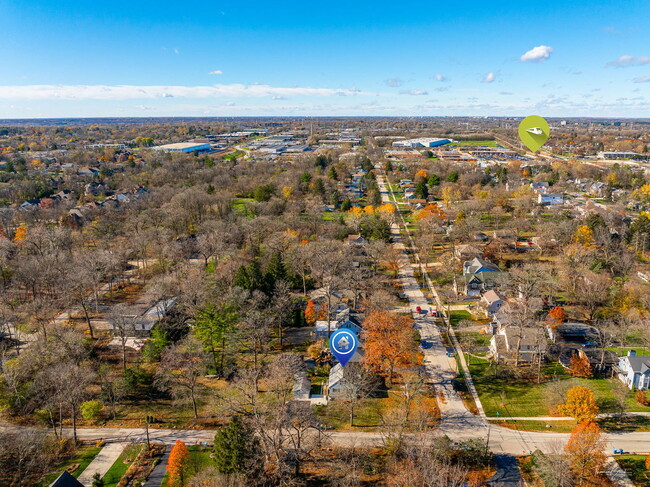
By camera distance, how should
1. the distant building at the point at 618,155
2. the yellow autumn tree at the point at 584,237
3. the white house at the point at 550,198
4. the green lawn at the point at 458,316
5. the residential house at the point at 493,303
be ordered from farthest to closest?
the distant building at the point at 618,155, the white house at the point at 550,198, the yellow autumn tree at the point at 584,237, the residential house at the point at 493,303, the green lawn at the point at 458,316

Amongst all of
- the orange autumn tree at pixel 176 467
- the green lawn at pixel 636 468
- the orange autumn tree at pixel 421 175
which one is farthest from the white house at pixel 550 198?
the orange autumn tree at pixel 176 467

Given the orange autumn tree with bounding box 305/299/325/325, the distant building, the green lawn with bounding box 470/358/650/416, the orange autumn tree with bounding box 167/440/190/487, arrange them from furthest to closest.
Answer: the distant building, the orange autumn tree with bounding box 305/299/325/325, the green lawn with bounding box 470/358/650/416, the orange autumn tree with bounding box 167/440/190/487

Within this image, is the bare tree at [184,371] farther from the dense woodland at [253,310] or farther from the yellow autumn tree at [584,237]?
the yellow autumn tree at [584,237]

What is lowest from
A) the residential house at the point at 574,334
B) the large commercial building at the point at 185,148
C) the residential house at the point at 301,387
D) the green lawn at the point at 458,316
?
the residential house at the point at 301,387

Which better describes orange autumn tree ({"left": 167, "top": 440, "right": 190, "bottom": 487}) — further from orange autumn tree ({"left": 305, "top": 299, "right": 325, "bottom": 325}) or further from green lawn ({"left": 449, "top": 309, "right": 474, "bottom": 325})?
green lawn ({"left": 449, "top": 309, "right": 474, "bottom": 325})

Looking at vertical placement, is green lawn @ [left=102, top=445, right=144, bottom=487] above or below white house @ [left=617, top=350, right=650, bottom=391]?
below

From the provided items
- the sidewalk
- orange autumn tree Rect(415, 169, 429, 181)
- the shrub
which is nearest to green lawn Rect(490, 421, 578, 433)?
the sidewalk

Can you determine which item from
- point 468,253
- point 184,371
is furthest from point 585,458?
point 468,253
